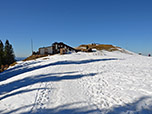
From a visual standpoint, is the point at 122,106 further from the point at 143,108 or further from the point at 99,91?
the point at 99,91

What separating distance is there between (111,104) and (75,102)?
1.55m

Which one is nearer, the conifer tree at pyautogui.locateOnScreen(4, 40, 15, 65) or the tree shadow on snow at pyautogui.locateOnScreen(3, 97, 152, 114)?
the tree shadow on snow at pyautogui.locateOnScreen(3, 97, 152, 114)

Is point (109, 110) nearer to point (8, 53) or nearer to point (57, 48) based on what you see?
point (57, 48)

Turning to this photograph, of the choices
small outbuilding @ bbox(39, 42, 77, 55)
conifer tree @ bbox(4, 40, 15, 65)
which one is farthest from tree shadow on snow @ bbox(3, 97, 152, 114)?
conifer tree @ bbox(4, 40, 15, 65)

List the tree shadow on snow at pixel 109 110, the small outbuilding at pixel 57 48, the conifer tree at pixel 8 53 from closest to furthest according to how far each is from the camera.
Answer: the tree shadow on snow at pixel 109 110, the small outbuilding at pixel 57 48, the conifer tree at pixel 8 53

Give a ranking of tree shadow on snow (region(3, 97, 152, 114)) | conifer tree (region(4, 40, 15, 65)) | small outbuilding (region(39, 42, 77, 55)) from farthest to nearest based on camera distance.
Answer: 1. conifer tree (region(4, 40, 15, 65))
2. small outbuilding (region(39, 42, 77, 55))
3. tree shadow on snow (region(3, 97, 152, 114))

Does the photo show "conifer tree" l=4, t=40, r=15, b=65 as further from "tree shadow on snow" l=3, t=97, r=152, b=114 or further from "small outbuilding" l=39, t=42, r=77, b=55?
"tree shadow on snow" l=3, t=97, r=152, b=114

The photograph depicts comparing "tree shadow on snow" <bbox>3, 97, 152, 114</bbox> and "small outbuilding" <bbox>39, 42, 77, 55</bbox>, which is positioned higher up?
"small outbuilding" <bbox>39, 42, 77, 55</bbox>

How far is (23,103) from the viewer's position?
459 cm

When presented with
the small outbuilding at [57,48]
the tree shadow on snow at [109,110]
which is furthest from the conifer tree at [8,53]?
the tree shadow on snow at [109,110]

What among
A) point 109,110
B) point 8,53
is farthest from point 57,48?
point 8,53

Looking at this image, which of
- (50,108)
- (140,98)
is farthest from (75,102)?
(140,98)

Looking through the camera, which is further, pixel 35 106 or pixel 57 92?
pixel 57 92

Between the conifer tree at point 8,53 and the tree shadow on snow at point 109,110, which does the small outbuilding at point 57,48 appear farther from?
the conifer tree at point 8,53
